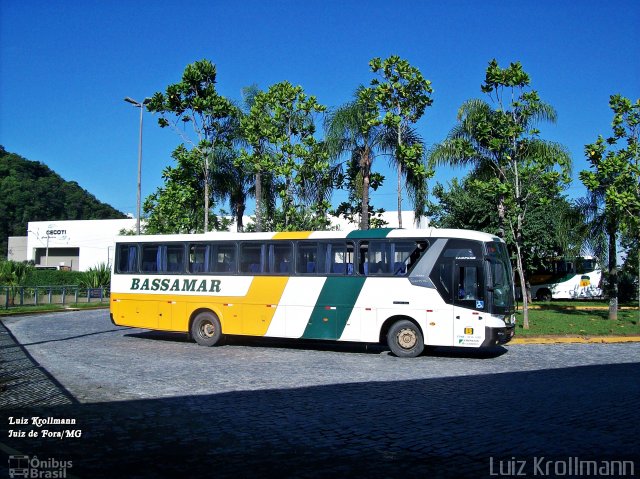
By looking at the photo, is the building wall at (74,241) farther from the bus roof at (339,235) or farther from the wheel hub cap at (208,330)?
the wheel hub cap at (208,330)

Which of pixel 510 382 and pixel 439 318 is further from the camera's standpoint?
pixel 439 318

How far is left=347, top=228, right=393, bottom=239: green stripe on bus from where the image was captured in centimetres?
1512

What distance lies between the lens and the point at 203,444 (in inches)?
267

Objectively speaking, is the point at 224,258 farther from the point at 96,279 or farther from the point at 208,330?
the point at 96,279

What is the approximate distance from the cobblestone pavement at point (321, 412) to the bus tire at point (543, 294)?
974 inches

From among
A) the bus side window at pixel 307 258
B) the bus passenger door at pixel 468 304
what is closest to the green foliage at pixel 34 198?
the bus side window at pixel 307 258

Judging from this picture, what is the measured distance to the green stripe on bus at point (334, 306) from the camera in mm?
15242

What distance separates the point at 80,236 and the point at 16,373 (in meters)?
74.3

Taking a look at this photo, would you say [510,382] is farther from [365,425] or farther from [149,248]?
[149,248]

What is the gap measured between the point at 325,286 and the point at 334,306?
1.84 ft

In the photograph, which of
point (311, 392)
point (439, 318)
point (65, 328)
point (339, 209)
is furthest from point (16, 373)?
point (339, 209)

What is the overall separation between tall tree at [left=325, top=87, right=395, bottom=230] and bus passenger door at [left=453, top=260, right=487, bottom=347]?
10288 millimetres

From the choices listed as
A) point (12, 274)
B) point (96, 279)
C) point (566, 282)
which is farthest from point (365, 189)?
point (96, 279)

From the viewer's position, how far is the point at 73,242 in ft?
266
